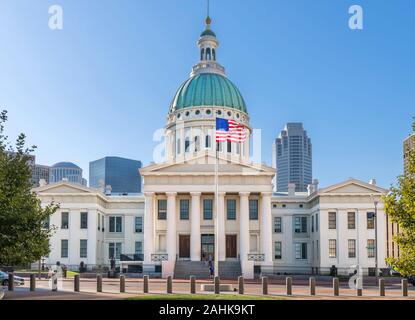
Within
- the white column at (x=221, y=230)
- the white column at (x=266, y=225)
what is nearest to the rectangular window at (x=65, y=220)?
the white column at (x=221, y=230)

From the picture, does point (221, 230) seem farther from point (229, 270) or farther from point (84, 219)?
point (84, 219)

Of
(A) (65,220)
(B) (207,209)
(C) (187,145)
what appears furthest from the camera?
(C) (187,145)

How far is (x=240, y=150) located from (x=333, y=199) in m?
16.9

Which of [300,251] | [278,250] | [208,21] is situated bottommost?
[300,251]

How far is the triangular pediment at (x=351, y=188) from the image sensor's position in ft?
255

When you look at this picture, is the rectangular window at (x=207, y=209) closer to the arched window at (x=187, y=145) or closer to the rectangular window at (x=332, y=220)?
the arched window at (x=187, y=145)

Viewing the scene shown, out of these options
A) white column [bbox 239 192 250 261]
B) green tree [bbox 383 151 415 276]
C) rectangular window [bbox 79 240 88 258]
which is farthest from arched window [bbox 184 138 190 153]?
green tree [bbox 383 151 415 276]

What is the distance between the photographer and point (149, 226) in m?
71.8


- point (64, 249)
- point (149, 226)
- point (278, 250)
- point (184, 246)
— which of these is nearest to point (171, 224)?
point (149, 226)

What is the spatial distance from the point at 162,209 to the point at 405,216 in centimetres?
4945

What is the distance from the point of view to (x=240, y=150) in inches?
3509

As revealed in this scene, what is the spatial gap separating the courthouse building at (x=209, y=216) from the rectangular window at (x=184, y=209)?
0.12 meters

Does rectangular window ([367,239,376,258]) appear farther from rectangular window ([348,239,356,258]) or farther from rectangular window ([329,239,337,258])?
rectangular window ([329,239,337,258])
